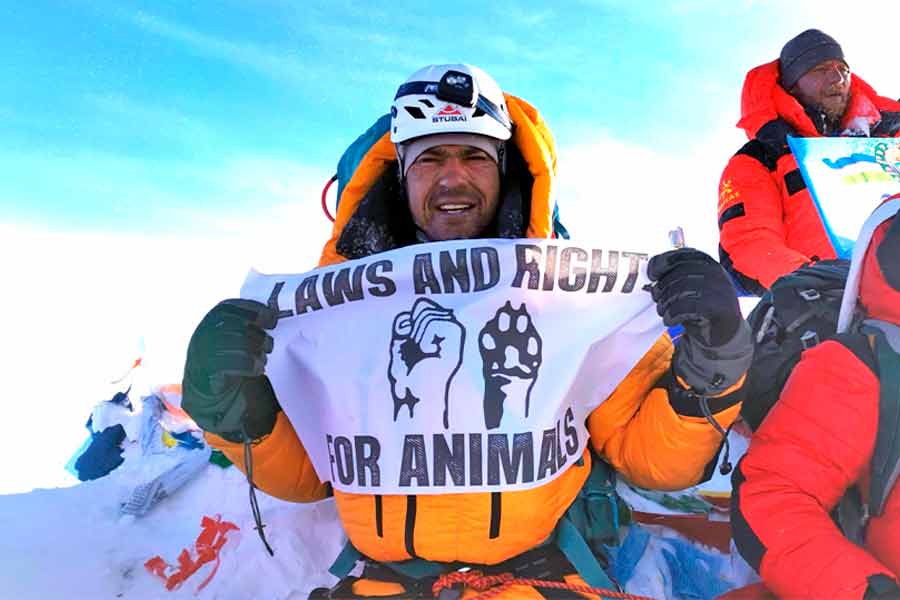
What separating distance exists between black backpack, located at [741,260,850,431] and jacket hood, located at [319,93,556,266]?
98cm

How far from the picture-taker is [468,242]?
2.27 m

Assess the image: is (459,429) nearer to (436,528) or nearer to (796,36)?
(436,528)

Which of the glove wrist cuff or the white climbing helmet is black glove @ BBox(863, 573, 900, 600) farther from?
the white climbing helmet

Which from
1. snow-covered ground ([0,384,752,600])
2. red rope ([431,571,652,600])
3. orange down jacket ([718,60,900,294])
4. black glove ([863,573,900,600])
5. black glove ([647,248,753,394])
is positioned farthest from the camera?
orange down jacket ([718,60,900,294])

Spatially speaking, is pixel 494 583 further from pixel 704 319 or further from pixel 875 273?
pixel 875 273

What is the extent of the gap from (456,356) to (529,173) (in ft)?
3.52

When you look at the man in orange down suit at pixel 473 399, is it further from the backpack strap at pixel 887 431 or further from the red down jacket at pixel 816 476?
the backpack strap at pixel 887 431

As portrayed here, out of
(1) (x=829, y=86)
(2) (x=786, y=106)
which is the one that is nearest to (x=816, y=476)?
(2) (x=786, y=106)

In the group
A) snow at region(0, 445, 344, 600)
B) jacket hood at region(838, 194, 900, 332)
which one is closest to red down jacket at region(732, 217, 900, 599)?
jacket hood at region(838, 194, 900, 332)

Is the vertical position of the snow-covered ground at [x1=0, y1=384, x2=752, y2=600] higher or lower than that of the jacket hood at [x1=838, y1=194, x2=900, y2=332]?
lower

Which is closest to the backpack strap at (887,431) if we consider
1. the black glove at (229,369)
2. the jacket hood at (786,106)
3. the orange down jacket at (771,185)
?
the black glove at (229,369)

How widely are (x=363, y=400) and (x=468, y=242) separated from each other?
2.22 ft

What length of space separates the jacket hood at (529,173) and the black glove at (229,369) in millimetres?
768

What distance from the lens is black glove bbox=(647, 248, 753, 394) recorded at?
1780 millimetres
